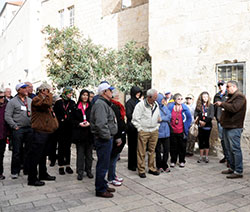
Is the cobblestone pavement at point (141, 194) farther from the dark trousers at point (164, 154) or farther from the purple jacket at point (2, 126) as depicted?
the purple jacket at point (2, 126)

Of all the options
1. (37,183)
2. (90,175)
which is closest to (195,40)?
(90,175)

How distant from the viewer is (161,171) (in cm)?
582

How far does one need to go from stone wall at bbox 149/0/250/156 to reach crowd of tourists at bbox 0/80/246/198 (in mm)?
2008

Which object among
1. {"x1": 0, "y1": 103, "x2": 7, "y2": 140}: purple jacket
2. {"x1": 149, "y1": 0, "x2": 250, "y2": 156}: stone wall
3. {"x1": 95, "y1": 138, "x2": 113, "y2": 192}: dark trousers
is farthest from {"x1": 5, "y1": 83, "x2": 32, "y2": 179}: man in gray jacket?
{"x1": 149, "y1": 0, "x2": 250, "y2": 156}: stone wall

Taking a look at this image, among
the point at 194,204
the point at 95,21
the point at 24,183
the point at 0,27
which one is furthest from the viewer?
the point at 0,27

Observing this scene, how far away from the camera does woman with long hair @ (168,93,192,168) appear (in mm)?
6191

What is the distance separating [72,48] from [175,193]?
719 centimetres

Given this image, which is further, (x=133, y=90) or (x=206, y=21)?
(x=206, y=21)

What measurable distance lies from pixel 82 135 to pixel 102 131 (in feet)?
4.12

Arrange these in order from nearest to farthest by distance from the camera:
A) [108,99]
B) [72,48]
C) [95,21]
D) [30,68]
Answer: [108,99], [72,48], [95,21], [30,68]

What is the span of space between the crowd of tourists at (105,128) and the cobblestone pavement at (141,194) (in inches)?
9.0

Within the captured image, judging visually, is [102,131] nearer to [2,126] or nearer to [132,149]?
[132,149]

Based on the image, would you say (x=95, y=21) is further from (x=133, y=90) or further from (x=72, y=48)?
(x=133, y=90)

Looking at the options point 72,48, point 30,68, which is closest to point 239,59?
point 72,48
